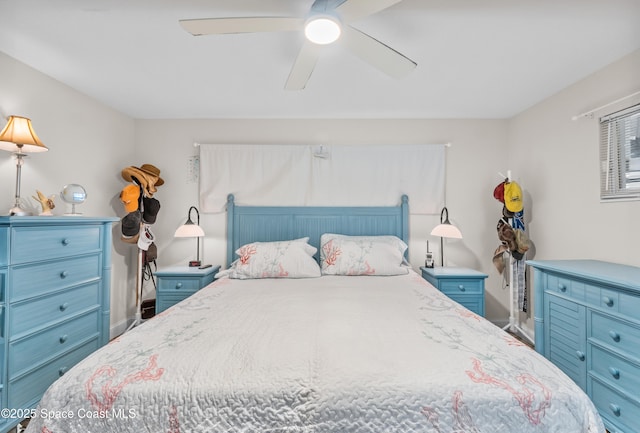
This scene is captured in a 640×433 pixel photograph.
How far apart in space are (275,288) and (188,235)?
3.89ft

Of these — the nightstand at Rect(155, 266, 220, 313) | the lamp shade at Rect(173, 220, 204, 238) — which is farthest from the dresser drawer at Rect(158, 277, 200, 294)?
the lamp shade at Rect(173, 220, 204, 238)

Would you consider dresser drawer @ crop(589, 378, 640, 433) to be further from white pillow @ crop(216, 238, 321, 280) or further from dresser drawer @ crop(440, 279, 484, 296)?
white pillow @ crop(216, 238, 321, 280)

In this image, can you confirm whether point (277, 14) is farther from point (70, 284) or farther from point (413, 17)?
point (70, 284)

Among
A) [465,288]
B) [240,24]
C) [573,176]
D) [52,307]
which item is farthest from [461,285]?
[52,307]

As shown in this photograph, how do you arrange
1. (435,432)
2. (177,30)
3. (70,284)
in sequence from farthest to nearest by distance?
(70,284), (177,30), (435,432)

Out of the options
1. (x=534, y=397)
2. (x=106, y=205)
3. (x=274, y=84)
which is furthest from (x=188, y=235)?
(x=534, y=397)

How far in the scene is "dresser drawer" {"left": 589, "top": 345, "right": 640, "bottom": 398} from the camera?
4.85ft

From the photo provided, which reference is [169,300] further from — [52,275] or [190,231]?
[52,275]

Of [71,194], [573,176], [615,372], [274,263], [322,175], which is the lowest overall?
[615,372]

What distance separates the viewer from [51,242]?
6.01 ft

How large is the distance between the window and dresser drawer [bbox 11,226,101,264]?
12.6 feet

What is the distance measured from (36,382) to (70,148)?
Result: 1.83 m

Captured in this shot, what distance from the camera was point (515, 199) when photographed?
2.70 meters

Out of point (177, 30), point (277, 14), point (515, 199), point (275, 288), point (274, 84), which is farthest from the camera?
point (515, 199)
